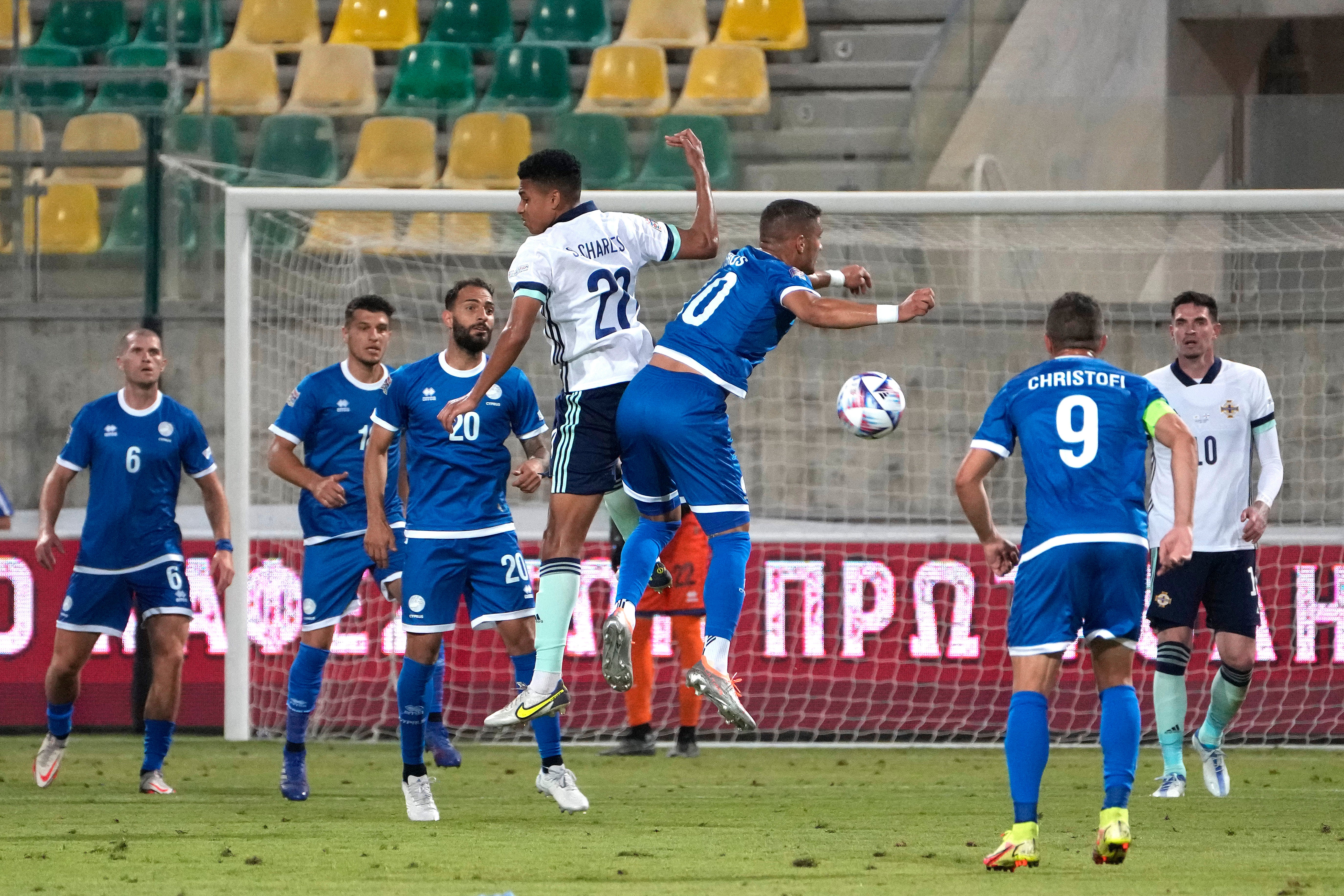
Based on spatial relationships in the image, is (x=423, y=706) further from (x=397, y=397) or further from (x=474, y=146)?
(x=474, y=146)

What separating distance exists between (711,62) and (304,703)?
739 centimetres

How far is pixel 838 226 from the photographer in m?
10.6

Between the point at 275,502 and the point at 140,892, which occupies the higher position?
the point at 275,502

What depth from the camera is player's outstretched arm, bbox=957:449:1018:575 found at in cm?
548

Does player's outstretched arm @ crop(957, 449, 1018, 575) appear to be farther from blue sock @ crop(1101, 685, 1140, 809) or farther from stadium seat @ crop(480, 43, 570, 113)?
stadium seat @ crop(480, 43, 570, 113)

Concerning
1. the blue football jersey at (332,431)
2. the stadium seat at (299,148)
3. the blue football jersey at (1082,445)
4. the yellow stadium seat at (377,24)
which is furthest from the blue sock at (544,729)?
the yellow stadium seat at (377,24)

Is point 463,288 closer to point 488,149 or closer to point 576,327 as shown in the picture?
point 576,327

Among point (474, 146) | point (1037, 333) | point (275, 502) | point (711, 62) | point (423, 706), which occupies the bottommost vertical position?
point (423, 706)

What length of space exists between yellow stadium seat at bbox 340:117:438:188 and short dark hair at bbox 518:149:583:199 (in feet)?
20.5

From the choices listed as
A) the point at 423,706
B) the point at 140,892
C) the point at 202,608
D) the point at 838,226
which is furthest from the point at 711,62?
the point at 140,892

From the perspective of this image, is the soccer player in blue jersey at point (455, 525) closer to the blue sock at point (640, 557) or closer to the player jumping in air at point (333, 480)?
the blue sock at point (640, 557)

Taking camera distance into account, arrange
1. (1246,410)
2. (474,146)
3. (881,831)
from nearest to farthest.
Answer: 1. (881,831)
2. (1246,410)
3. (474,146)

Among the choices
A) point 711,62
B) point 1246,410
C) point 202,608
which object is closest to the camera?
point 1246,410

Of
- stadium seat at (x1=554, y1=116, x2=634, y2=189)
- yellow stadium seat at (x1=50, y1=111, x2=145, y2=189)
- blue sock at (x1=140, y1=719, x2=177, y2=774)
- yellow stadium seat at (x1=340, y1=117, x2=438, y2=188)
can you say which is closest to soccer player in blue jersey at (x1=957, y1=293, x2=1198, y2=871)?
blue sock at (x1=140, y1=719, x2=177, y2=774)
